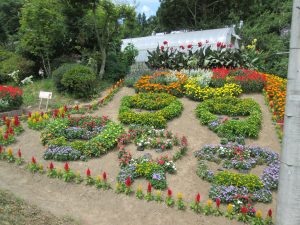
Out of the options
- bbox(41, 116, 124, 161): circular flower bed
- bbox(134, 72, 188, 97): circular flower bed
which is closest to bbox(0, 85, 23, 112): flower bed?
bbox(41, 116, 124, 161): circular flower bed

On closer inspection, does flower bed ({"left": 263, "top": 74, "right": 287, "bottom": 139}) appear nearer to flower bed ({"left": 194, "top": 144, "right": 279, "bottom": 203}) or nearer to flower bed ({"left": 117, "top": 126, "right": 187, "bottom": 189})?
flower bed ({"left": 194, "top": 144, "right": 279, "bottom": 203})

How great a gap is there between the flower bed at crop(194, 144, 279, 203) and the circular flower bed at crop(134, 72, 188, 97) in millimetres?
3947


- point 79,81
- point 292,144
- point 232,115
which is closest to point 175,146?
point 232,115

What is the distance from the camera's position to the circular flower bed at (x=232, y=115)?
24.4ft

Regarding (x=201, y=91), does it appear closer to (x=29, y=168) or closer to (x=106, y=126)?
(x=106, y=126)

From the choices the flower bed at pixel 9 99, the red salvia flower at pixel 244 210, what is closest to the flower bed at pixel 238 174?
the red salvia flower at pixel 244 210

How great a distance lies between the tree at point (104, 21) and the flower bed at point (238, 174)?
26.1 ft

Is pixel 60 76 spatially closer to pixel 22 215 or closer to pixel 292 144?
pixel 22 215

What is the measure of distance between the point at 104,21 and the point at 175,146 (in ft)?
26.7

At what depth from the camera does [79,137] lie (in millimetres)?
7527

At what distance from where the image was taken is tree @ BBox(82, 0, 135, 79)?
40.6 feet

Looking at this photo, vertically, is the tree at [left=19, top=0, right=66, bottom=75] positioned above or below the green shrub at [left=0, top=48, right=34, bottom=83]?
above

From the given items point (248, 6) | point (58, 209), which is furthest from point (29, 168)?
point (248, 6)

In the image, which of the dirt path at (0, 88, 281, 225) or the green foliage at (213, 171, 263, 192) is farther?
the green foliage at (213, 171, 263, 192)
